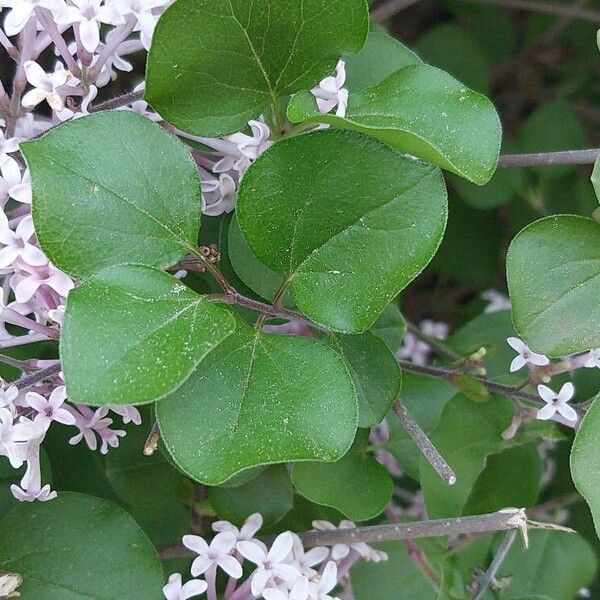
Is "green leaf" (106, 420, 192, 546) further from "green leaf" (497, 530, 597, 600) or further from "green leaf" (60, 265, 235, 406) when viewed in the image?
"green leaf" (497, 530, 597, 600)

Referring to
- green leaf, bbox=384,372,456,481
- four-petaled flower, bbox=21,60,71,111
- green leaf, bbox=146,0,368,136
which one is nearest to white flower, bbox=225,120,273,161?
green leaf, bbox=146,0,368,136

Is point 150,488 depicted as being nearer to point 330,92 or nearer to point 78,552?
point 78,552

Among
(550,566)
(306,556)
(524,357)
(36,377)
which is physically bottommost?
(550,566)

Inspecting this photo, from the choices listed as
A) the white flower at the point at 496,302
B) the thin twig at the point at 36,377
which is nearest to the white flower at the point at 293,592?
the thin twig at the point at 36,377

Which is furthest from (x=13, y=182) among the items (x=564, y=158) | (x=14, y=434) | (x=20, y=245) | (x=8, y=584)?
(x=564, y=158)

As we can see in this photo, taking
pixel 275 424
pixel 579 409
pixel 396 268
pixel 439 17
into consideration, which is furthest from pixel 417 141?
pixel 439 17
